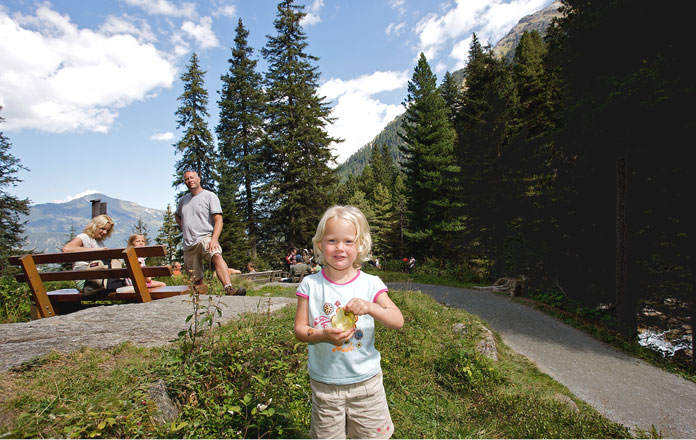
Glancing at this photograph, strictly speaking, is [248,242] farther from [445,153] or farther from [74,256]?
[74,256]

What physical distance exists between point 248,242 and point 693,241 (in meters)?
25.7

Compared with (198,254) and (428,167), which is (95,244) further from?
(428,167)

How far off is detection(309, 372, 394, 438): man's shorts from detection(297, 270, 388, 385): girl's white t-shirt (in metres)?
0.06

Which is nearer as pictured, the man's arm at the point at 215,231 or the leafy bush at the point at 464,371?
the leafy bush at the point at 464,371

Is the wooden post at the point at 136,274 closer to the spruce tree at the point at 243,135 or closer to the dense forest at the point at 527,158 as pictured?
the dense forest at the point at 527,158

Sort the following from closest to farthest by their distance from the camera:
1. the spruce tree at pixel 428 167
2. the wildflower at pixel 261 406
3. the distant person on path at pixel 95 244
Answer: the wildflower at pixel 261 406, the distant person on path at pixel 95 244, the spruce tree at pixel 428 167

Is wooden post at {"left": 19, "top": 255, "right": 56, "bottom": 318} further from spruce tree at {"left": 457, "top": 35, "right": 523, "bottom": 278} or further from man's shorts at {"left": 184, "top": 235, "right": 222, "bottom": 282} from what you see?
spruce tree at {"left": 457, "top": 35, "right": 523, "bottom": 278}

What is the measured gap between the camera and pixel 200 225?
18.8 feet

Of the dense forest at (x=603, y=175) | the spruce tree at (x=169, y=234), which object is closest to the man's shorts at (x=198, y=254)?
the dense forest at (x=603, y=175)

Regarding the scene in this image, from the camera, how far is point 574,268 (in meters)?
13.1

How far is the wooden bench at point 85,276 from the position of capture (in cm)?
466

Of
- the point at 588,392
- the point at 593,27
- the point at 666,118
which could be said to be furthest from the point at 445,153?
the point at 588,392

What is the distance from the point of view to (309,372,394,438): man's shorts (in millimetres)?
1842

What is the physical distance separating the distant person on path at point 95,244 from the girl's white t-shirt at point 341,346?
17.8 ft
